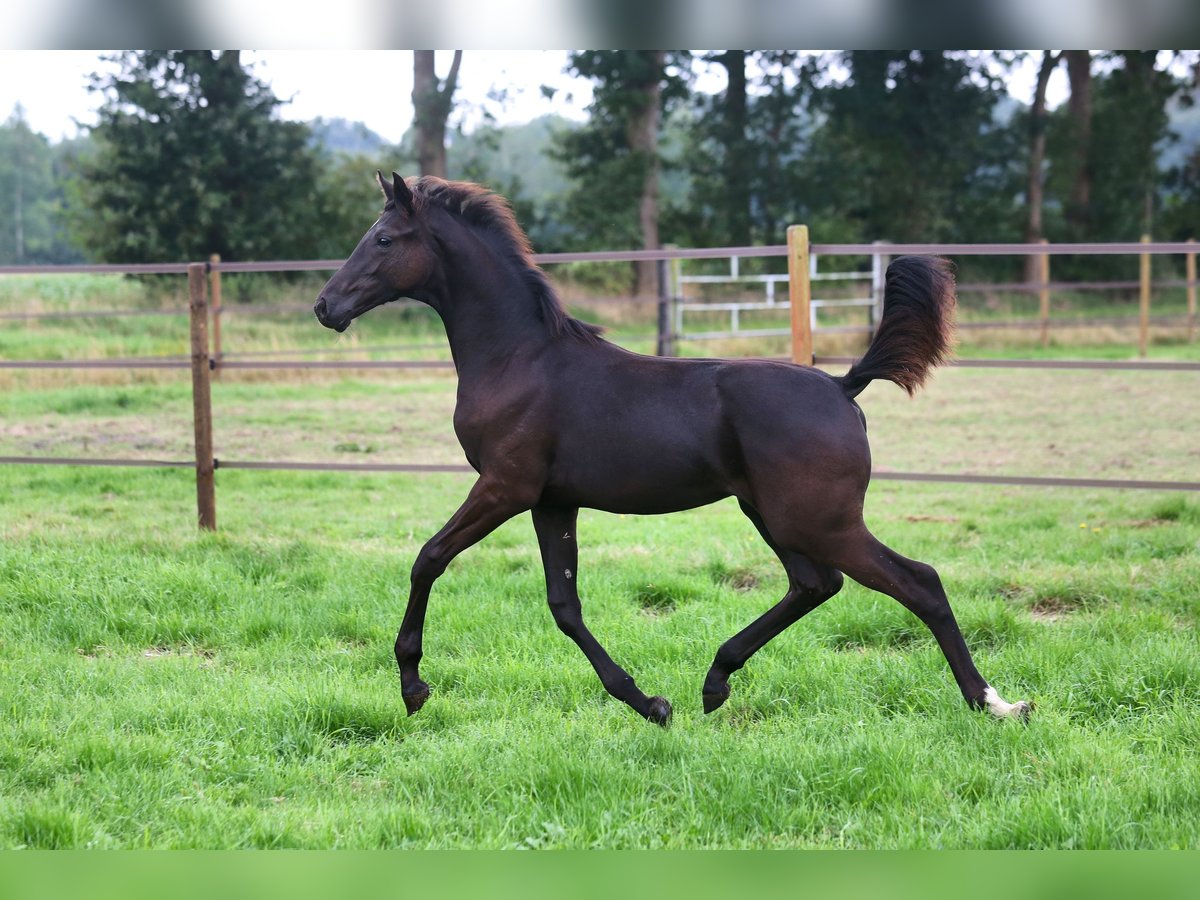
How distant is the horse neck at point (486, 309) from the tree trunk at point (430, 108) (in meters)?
20.2

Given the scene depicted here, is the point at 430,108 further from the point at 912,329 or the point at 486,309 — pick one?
the point at 912,329

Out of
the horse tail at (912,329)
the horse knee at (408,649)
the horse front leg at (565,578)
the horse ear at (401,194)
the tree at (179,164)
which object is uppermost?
the tree at (179,164)

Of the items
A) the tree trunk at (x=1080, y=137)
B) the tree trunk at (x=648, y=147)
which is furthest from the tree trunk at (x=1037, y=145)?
the tree trunk at (x=648, y=147)

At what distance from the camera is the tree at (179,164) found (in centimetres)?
2431

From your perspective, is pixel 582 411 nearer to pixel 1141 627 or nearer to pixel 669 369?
pixel 669 369

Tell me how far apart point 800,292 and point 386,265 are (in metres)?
3.13

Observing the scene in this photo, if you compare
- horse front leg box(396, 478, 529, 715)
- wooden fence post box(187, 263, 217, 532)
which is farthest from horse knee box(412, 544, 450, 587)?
wooden fence post box(187, 263, 217, 532)

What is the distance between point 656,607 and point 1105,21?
3.62 meters

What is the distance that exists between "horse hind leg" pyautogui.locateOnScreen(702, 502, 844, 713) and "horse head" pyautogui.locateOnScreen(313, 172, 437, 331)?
1647 millimetres

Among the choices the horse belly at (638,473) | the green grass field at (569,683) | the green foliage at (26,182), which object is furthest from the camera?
the green foliage at (26,182)

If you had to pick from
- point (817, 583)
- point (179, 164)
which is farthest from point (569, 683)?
point (179, 164)

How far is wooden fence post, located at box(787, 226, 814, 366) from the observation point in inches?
251

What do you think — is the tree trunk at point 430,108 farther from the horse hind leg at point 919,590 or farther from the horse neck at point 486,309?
the horse hind leg at point 919,590

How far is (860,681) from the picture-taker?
14.0 feet
